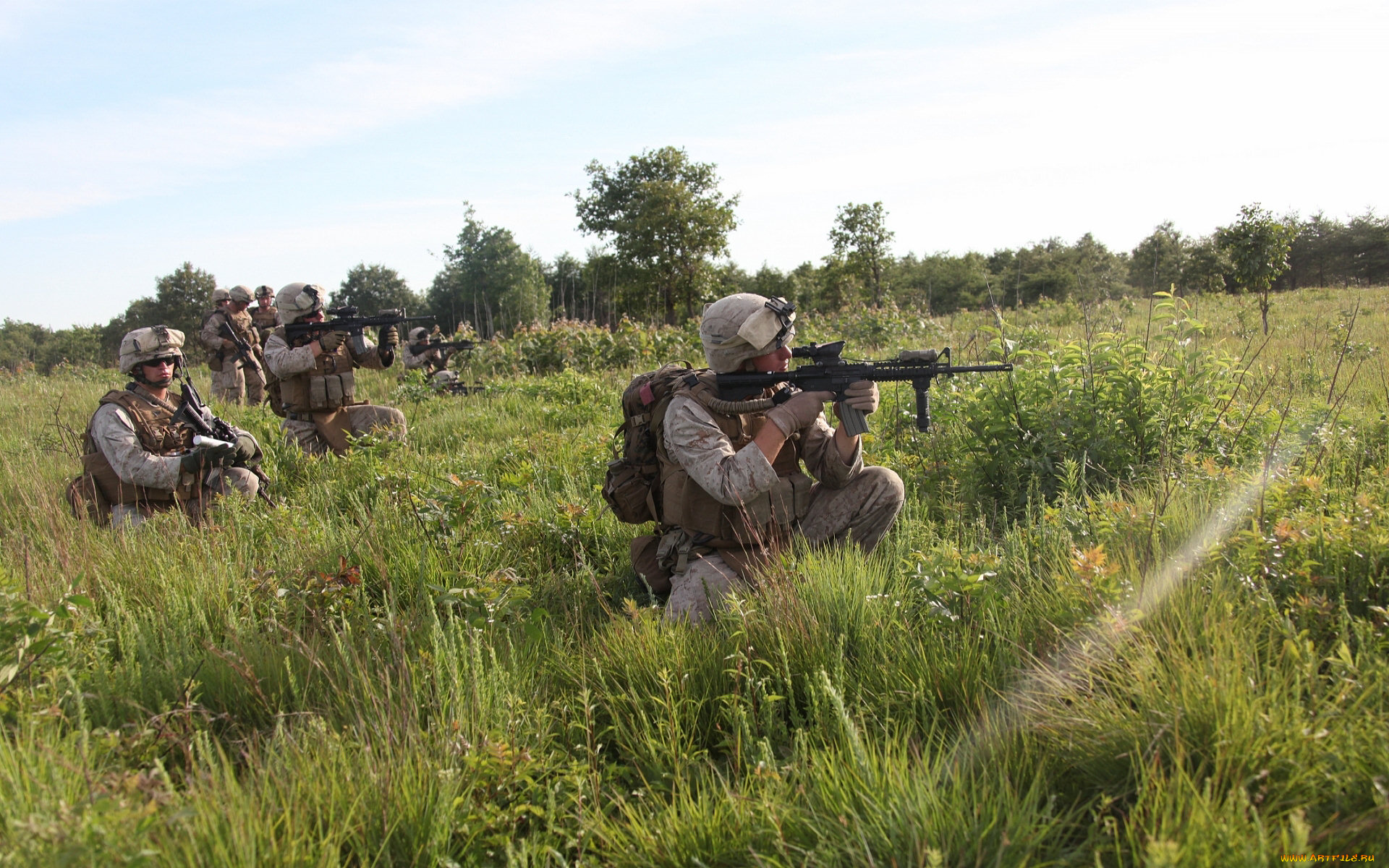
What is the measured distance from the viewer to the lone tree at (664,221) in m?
42.1

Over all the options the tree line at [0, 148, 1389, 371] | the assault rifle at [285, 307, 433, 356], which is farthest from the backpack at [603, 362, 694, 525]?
the tree line at [0, 148, 1389, 371]

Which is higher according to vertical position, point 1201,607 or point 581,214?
point 581,214

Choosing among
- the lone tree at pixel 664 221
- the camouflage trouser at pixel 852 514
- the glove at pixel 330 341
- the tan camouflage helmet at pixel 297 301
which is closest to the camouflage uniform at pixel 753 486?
the camouflage trouser at pixel 852 514

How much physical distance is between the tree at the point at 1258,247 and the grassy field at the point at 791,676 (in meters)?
13.5

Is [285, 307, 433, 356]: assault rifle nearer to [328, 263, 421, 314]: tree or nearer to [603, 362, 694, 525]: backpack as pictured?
[603, 362, 694, 525]: backpack

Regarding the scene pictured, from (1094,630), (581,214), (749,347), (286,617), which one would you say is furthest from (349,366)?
(581,214)

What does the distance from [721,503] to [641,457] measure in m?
0.50

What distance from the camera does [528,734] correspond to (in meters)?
2.55

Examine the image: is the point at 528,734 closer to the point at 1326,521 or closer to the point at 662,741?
the point at 662,741

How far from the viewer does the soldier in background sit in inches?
442

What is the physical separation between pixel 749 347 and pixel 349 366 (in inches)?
220

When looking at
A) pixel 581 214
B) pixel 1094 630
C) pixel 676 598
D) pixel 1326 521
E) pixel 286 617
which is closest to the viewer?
pixel 1094 630

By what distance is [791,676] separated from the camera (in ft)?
9.23

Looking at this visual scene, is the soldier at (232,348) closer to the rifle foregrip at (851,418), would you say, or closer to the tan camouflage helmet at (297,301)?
the tan camouflage helmet at (297,301)
